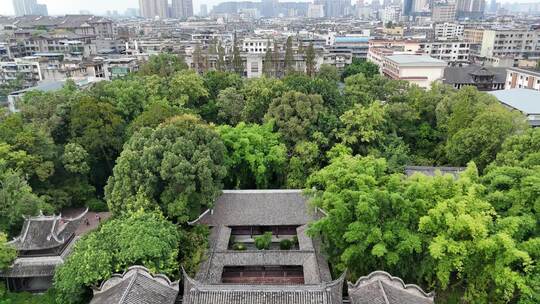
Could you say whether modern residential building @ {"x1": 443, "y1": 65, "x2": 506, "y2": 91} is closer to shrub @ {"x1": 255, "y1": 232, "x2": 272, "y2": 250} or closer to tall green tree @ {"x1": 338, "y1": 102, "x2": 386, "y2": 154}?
tall green tree @ {"x1": 338, "y1": 102, "x2": 386, "y2": 154}

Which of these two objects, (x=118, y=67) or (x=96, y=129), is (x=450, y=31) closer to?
(x=118, y=67)

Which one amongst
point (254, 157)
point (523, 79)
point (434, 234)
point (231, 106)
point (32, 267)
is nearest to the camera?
point (434, 234)

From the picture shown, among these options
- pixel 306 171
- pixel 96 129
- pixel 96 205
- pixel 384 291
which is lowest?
pixel 96 205

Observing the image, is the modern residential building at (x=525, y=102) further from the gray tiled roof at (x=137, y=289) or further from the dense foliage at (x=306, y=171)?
the gray tiled roof at (x=137, y=289)

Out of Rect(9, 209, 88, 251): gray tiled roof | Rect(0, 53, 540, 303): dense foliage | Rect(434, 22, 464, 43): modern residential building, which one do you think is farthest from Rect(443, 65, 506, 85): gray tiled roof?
Rect(434, 22, 464, 43): modern residential building

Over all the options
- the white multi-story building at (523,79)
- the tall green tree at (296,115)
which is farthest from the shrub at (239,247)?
the white multi-story building at (523,79)

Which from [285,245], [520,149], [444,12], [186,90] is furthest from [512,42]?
[444,12]
